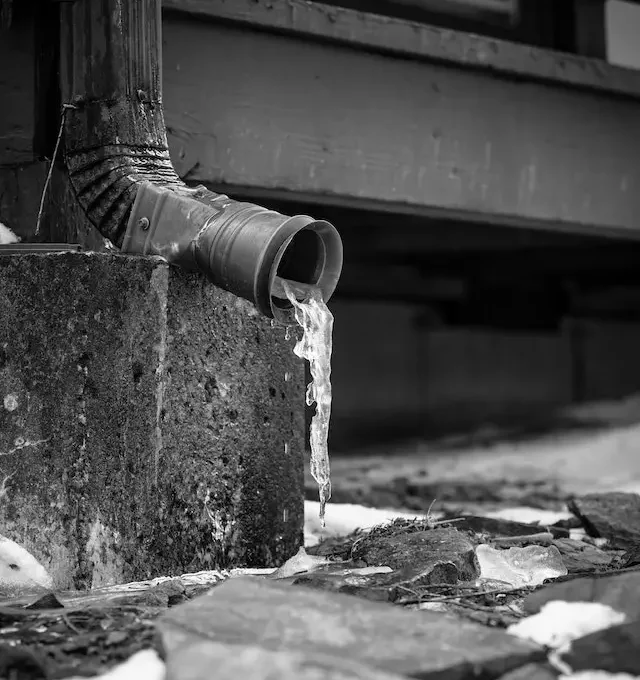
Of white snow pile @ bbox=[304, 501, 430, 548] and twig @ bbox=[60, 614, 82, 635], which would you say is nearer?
twig @ bbox=[60, 614, 82, 635]

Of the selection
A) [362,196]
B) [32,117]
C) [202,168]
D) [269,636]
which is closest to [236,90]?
[202,168]

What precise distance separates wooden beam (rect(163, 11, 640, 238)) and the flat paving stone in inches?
89.2

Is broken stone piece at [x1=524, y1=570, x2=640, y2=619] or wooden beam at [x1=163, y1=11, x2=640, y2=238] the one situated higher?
wooden beam at [x1=163, y1=11, x2=640, y2=238]

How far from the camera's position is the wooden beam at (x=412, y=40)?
13.7 feet

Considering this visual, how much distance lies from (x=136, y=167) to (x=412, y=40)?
1936 mm

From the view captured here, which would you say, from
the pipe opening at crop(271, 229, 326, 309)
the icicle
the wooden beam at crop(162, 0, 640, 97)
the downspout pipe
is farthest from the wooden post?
the wooden beam at crop(162, 0, 640, 97)

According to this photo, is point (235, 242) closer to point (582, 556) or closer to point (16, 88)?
point (16, 88)

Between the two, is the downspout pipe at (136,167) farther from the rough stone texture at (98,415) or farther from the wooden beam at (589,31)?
the wooden beam at (589,31)

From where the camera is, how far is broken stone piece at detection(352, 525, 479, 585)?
108 inches

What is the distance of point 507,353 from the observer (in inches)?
438

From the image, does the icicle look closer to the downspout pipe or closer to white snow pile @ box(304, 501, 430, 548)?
the downspout pipe

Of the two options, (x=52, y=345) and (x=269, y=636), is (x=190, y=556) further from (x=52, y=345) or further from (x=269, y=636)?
(x=269, y=636)

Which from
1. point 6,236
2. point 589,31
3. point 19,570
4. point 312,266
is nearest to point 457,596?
point 312,266

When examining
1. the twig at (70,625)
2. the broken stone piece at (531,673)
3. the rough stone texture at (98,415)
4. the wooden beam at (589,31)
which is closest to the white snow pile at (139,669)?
the twig at (70,625)
